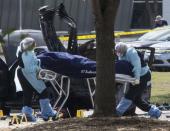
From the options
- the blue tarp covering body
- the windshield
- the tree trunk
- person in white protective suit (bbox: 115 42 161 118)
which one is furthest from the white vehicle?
the tree trunk

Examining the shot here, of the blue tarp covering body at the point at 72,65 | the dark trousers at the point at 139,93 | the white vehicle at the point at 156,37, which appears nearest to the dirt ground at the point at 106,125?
the blue tarp covering body at the point at 72,65

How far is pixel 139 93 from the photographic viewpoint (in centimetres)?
1272

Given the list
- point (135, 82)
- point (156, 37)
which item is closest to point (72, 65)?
point (135, 82)

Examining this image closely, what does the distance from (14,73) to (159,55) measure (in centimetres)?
1170

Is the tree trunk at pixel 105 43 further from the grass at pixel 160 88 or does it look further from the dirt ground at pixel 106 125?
the grass at pixel 160 88

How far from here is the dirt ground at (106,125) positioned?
872cm

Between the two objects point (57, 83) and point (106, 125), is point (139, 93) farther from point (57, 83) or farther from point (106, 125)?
point (106, 125)

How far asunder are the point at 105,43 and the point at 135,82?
131 inches

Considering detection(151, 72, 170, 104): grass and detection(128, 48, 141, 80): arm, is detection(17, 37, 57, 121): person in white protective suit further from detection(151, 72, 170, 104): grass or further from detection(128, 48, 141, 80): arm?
detection(151, 72, 170, 104): grass

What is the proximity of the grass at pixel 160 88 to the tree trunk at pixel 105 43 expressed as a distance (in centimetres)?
668

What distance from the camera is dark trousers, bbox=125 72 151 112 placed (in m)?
12.6

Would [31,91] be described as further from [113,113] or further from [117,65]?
[113,113]

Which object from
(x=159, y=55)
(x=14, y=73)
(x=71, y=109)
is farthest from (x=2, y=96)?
(x=159, y=55)

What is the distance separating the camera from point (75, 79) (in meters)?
12.9
